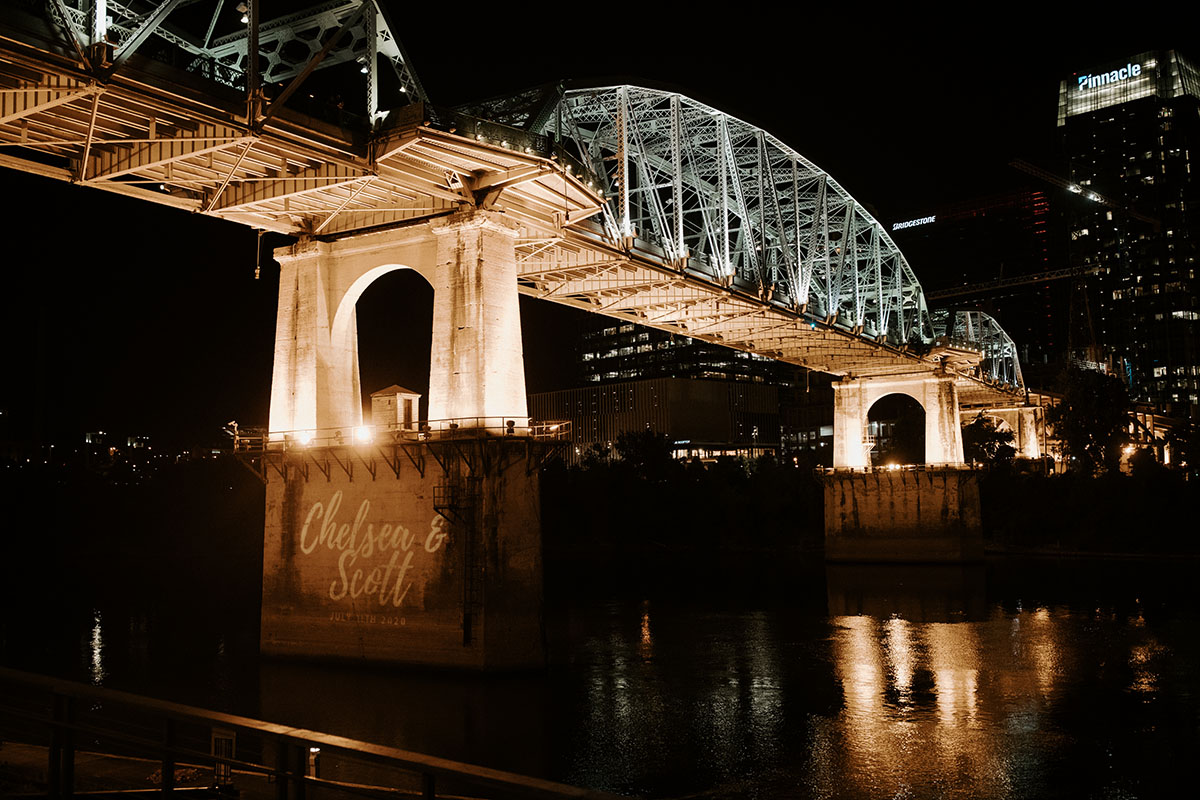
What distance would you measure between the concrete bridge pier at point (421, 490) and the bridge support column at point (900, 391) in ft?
180

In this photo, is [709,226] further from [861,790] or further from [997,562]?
[997,562]

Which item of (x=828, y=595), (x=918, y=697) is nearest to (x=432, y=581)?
(x=918, y=697)

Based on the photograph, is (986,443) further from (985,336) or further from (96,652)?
(96,652)

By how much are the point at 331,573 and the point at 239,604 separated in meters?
26.3

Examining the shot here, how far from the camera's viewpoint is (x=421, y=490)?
33.8 meters

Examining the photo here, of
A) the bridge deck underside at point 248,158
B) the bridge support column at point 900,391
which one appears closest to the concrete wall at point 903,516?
the bridge support column at point 900,391

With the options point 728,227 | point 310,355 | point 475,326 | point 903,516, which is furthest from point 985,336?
point 310,355

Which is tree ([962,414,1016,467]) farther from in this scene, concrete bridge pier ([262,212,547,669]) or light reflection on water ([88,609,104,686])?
light reflection on water ([88,609,104,686])

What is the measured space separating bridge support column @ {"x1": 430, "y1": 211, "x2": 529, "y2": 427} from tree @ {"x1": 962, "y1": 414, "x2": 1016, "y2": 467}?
86.9 metres

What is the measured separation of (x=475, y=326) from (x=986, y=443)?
94790 mm

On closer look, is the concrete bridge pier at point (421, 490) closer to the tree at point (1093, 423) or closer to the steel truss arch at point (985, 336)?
the steel truss arch at point (985, 336)

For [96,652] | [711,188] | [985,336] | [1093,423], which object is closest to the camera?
[96,652]

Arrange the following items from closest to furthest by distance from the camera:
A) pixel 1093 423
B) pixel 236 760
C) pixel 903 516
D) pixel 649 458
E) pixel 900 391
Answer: pixel 236 760 < pixel 903 516 < pixel 900 391 < pixel 1093 423 < pixel 649 458

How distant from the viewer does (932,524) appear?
264 feet
